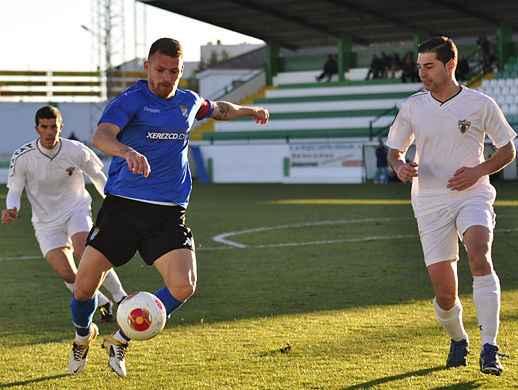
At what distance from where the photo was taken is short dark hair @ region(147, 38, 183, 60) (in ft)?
22.9

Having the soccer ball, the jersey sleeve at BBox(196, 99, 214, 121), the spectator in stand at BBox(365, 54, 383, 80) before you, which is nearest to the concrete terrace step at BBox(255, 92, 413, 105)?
the spectator in stand at BBox(365, 54, 383, 80)

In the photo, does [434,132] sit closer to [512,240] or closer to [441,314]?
[441,314]

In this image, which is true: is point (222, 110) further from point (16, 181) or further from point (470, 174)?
point (16, 181)

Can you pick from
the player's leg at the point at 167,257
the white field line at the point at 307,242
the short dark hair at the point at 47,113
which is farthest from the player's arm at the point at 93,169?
the white field line at the point at 307,242

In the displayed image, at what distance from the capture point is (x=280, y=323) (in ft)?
31.9

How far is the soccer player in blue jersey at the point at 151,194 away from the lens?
7145mm

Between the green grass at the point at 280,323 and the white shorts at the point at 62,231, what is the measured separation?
0.63m

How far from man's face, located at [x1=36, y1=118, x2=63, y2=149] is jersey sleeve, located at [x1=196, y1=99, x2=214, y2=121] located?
2361mm

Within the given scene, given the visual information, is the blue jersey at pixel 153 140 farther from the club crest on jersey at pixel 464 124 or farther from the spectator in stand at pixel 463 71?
the spectator in stand at pixel 463 71

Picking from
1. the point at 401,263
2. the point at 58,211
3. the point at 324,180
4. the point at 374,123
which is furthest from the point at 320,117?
the point at 58,211

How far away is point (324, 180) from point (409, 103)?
3552 centimetres

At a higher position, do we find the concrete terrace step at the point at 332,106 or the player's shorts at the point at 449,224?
the player's shorts at the point at 449,224

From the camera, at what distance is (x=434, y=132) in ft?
25.0

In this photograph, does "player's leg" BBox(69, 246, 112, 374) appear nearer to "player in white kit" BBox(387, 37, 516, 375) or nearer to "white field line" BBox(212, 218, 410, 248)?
"player in white kit" BBox(387, 37, 516, 375)
